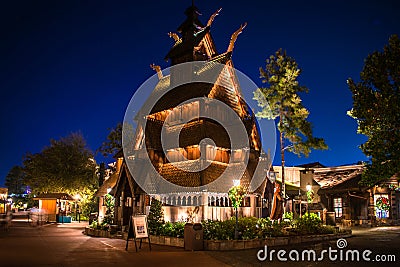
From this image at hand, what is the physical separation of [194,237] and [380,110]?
41.3ft

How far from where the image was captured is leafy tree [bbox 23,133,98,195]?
165ft

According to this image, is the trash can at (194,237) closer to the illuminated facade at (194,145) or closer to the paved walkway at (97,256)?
the paved walkway at (97,256)

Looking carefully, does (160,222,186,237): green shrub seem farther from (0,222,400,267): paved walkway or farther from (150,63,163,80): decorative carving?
(150,63,163,80): decorative carving

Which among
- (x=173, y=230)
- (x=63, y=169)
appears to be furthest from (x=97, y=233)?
(x=63, y=169)

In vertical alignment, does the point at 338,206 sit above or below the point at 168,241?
above

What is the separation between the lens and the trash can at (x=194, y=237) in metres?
17.8

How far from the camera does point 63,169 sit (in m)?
50.8

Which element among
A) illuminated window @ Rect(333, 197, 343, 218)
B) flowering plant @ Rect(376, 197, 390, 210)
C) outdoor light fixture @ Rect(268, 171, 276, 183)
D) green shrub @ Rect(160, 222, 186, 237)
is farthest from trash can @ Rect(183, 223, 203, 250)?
illuminated window @ Rect(333, 197, 343, 218)

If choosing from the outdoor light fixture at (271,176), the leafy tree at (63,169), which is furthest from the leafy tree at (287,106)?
the leafy tree at (63,169)

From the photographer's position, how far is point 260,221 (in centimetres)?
Answer: 2255

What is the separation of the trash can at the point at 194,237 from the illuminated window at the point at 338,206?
2881 centimetres

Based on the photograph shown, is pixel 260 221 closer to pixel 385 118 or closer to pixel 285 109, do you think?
pixel 385 118

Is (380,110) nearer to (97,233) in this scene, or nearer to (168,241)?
(168,241)

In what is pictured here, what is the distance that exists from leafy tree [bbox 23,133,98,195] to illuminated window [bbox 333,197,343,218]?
105 feet
